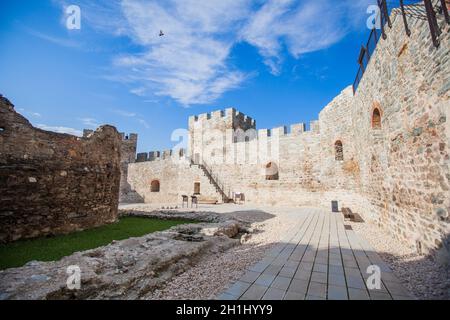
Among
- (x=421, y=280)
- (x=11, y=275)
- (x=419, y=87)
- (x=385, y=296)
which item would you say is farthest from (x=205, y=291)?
(x=419, y=87)

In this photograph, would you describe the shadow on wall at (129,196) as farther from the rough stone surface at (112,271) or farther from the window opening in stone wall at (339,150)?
the rough stone surface at (112,271)

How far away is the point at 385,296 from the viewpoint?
2.57 meters

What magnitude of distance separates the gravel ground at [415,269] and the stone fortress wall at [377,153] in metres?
0.26

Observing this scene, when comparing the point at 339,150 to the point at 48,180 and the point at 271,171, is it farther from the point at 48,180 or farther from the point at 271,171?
the point at 48,180

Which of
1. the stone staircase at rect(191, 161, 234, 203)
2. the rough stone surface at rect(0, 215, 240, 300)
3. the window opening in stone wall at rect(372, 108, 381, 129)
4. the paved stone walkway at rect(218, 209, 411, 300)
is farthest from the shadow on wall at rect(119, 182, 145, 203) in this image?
the window opening in stone wall at rect(372, 108, 381, 129)

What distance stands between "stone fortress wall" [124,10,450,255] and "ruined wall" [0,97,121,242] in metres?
8.04

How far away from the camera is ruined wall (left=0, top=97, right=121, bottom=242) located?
4.94 m

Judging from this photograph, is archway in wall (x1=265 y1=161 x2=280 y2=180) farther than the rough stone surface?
Yes

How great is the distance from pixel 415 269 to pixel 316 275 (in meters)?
1.69

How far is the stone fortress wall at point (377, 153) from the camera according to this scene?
11.8ft

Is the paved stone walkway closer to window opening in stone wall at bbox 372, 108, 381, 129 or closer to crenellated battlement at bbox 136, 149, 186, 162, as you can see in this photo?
window opening in stone wall at bbox 372, 108, 381, 129

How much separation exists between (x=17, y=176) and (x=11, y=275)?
3224mm

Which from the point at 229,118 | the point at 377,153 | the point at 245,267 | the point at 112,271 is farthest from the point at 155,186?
the point at 245,267
